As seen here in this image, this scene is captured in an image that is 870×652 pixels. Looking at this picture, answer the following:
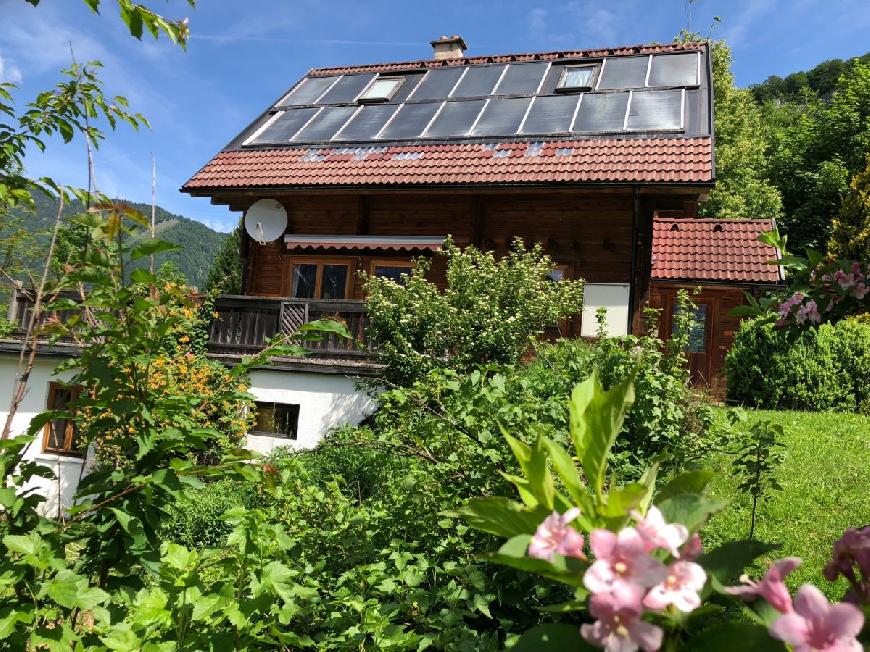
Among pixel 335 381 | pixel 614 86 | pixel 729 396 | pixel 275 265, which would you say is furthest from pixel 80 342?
pixel 614 86

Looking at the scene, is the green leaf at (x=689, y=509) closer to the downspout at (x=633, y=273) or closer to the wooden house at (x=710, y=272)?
the downspout at (x=633, y=273)

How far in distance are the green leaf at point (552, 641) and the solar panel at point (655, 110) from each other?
1193 cm

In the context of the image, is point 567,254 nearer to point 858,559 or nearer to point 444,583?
point 444,583

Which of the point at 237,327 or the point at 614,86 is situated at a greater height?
the point at 614,86

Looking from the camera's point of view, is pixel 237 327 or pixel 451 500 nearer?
pixel 451 500

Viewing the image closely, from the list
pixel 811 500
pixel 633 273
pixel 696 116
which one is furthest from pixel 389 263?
pixel 811 500

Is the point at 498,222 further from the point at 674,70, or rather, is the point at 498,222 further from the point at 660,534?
the point at 660,534

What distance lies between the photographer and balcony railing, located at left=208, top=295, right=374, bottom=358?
1012 cm

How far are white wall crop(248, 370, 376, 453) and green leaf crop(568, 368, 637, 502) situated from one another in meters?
8.98

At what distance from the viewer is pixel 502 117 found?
12.9 m

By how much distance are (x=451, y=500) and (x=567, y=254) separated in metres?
9.39

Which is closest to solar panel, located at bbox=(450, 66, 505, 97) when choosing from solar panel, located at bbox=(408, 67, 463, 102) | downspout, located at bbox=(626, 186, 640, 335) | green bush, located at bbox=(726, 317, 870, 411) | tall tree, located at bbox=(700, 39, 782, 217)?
solar panel, located at bbox=(408, 67, 463, 102)

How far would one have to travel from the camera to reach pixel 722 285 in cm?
1342

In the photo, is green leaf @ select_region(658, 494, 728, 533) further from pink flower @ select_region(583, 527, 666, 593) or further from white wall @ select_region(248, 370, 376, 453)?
white wall @ select_region(248, 370, 376, 453)
